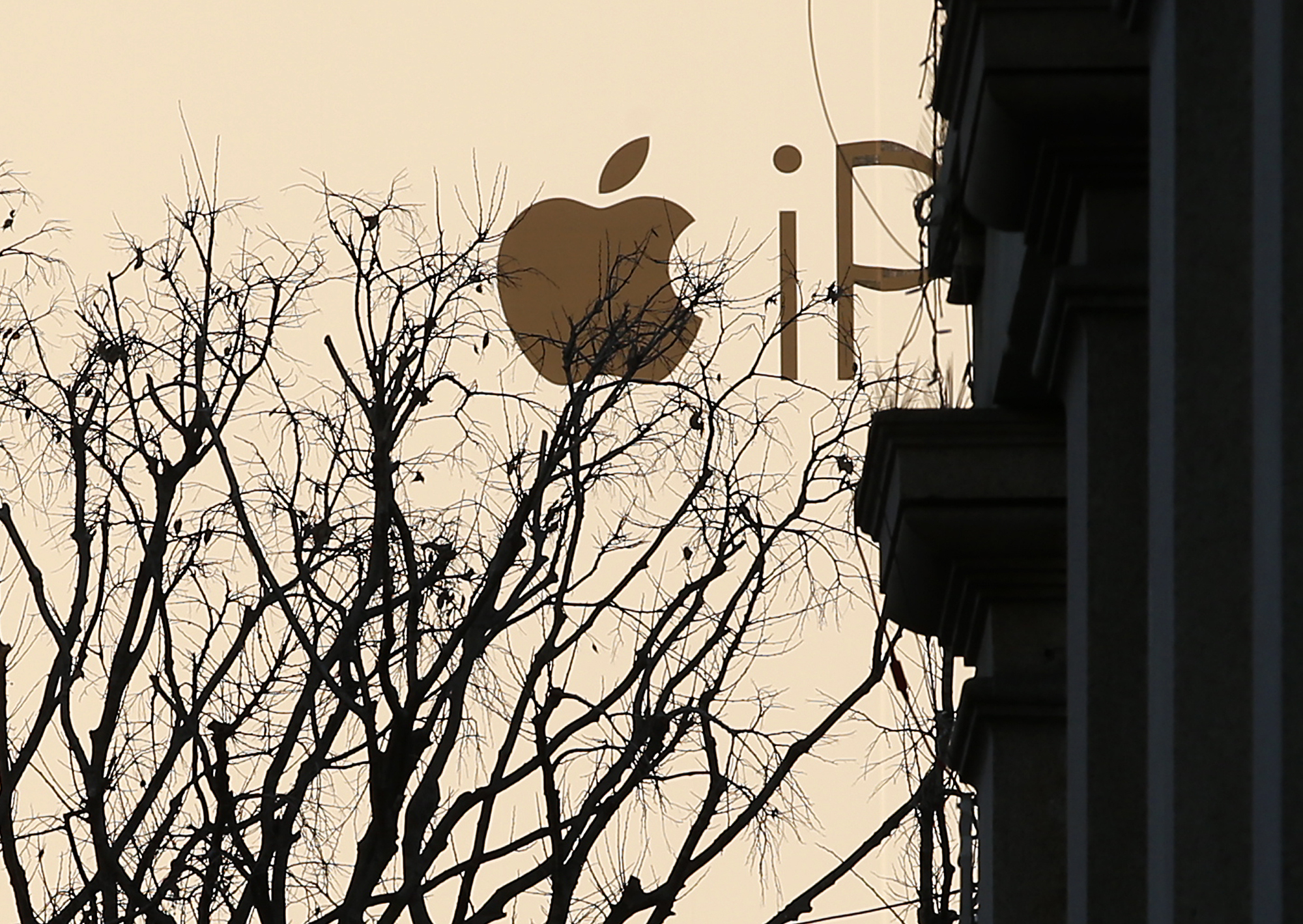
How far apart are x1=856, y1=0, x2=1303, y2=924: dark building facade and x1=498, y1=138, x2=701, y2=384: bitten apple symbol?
477cm

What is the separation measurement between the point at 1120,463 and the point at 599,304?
708 centimetres

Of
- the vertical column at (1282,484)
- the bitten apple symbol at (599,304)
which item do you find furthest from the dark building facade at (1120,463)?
the bitten apple symbol at (599,304)

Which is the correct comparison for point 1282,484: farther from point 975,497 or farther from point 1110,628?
point 975,497

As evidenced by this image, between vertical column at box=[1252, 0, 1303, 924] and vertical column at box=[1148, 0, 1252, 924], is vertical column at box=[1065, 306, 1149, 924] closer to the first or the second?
vertical column at box=[1148, 0, 1252, 924]

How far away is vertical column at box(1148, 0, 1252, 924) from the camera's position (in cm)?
409

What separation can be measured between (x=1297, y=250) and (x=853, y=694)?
9.83 metres

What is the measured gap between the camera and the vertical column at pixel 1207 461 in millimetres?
4086

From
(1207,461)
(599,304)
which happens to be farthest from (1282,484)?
(599,304)

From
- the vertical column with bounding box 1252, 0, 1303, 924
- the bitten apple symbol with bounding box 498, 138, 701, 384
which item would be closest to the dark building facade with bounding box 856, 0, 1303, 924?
the vertical column with bounding box 1252, 0, 1303, 924

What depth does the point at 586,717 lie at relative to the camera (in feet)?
40.5

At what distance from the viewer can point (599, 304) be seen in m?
12.0

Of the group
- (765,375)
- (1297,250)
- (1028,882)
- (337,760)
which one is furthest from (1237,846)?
(765,375)

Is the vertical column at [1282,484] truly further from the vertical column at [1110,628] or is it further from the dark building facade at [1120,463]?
the vertical column at [1110,628]

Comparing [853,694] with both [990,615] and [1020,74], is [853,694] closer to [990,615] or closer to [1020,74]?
[990,615]
